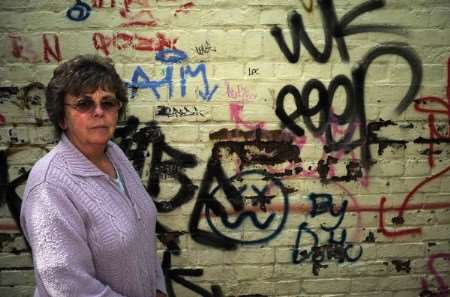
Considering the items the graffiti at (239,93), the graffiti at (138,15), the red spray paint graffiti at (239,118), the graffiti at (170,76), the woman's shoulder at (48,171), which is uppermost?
the graffiti at (138,15)

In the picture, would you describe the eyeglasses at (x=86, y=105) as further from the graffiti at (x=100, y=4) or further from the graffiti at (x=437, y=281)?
the graffiti at (x=437, y=281)

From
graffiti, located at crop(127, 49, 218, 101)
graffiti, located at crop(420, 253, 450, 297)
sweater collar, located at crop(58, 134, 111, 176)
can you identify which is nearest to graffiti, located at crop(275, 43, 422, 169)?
graffiti, located at crop(127, 49, 218, 101)

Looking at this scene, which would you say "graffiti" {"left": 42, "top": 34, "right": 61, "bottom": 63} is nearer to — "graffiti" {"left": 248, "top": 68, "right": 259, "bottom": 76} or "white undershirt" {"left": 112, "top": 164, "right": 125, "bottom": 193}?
"white undershirt" {"left": 112, "top": 164, "right": 125, "bottom": 193}

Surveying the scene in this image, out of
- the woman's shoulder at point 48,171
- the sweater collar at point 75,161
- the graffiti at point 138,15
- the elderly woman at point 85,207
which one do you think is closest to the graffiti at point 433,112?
the graffiti at point 138,15

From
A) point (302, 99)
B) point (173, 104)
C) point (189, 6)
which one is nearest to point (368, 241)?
point (302, 99)

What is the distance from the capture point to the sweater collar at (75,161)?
5.37ft

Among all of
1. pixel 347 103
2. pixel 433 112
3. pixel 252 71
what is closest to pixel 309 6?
pixel 252 71

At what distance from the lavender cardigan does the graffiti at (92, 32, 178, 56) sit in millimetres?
1010

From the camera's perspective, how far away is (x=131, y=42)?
8.34 feet

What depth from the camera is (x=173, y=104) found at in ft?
8.64

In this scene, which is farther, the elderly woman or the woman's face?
the woman's face

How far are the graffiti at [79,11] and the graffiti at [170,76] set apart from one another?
1.37 ft

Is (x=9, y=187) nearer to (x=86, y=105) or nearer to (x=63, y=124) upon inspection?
(x=63, y=124)

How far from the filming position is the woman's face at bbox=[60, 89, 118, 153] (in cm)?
168
